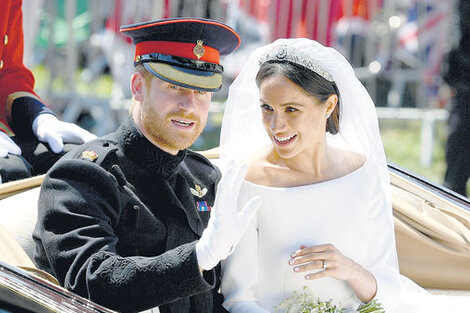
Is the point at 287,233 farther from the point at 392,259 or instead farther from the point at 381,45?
the point at 381,45

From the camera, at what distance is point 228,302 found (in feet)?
8.57

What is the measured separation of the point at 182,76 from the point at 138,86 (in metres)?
0.16

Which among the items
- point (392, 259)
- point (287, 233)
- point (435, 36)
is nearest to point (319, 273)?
point (287, 233)

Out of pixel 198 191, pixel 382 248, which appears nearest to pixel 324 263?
pixel 382 248

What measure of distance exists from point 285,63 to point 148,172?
1.80ft

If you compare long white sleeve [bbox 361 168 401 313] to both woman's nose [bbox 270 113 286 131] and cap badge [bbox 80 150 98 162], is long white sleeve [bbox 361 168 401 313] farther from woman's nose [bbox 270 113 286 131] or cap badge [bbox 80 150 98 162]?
cap badge [bbox 80 150 98 162]

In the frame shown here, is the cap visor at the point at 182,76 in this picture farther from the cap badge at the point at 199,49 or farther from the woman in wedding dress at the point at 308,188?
the woman in wedding dress at the point at 308,188

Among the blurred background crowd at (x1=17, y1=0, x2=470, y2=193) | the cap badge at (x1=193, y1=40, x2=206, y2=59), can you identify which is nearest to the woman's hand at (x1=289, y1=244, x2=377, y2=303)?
the cap badge at (x1=193, y1=40, x2=206, y2=59)

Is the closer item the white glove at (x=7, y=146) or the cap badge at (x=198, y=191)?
the cap badge at (x=198, y=191)

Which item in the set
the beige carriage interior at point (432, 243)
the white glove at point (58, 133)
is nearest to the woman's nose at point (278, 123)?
the white glove at point (58, 133)

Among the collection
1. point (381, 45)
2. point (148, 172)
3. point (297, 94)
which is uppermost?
point (297, 94)

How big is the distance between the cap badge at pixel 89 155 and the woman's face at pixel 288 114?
1.83 ft

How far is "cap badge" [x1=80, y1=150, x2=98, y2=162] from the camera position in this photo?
2.39 meters

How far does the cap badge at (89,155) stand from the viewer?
7.86 ft
